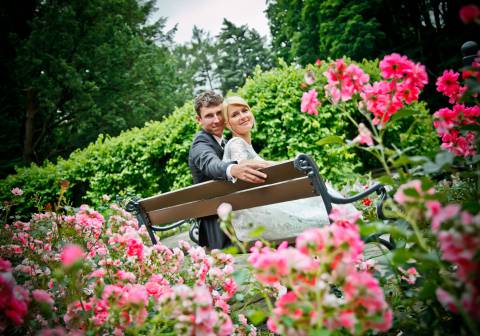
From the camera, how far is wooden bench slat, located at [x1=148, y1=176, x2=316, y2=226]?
195 centimetres

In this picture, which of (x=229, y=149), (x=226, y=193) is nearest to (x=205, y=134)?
(x=229, y=149)

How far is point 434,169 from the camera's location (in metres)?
1.00

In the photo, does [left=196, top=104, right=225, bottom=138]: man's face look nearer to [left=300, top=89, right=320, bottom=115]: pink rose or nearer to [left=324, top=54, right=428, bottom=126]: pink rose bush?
[left=300, top=89, right=320, bottom=115]: pink rose

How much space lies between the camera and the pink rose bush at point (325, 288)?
2.83 ft

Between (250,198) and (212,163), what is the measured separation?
18.4 inches

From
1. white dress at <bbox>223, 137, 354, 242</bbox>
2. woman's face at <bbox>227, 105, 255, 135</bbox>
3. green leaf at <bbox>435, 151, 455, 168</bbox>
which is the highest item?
woman's face at <bbox>227, 105, 255, 135</bbox>

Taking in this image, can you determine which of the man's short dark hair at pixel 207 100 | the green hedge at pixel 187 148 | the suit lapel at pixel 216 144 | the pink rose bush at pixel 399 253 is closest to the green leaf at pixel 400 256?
the pink rose bush at pixel 399 253

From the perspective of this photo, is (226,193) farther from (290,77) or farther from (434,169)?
(290,77)

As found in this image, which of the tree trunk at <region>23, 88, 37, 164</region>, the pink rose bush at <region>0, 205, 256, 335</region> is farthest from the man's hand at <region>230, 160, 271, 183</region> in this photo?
the tree trunk at <region>23, 88, 37, 164</region>

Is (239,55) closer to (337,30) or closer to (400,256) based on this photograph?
(337,30)

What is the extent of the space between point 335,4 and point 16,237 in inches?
627

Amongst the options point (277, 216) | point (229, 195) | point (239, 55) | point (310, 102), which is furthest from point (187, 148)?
point (239, 55)

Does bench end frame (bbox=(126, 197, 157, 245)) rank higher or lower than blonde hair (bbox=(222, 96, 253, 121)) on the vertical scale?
lower

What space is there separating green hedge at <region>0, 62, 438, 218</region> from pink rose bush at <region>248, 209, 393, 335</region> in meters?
4.16
